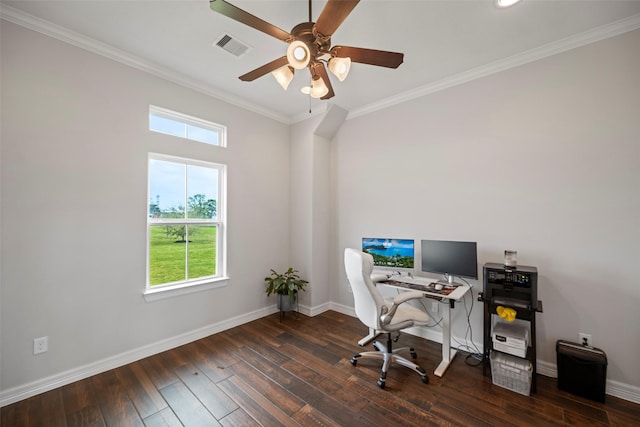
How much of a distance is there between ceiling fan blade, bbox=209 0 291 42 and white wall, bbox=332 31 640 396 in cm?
219

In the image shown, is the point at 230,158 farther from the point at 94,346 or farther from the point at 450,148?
the point at 450,148

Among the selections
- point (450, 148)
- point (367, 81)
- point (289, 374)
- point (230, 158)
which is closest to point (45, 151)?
point (230, 158)

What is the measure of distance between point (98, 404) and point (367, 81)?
382 centimetres

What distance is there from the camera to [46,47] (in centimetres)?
214

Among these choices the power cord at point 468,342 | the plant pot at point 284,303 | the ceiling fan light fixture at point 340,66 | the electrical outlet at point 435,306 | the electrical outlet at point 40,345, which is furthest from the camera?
the plant pot at point 284,303

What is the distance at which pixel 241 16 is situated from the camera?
143cm

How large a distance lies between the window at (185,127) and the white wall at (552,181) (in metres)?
2.38

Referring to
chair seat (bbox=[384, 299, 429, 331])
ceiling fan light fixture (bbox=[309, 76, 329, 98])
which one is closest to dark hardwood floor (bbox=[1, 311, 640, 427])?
chair seat (bbox=[384, 299, 429, 331])

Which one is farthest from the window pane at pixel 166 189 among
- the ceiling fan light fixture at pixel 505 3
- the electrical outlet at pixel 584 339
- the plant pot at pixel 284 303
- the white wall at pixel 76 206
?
the electrical outlet at pixel 584 339

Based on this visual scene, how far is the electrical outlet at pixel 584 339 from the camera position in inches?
86.3

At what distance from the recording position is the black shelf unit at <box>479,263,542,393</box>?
2145mm

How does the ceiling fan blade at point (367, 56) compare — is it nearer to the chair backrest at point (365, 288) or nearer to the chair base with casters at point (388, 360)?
the chair backrest at point (365, 288)

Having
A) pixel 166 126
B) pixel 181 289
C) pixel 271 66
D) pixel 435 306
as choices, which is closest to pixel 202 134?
pixel 166 126

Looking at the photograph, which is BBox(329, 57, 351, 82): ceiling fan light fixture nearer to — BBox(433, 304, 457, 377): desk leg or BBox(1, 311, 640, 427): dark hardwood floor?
BBox(433, 304, 457, 377): desk leg
